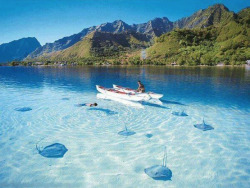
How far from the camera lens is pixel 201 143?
522 inches

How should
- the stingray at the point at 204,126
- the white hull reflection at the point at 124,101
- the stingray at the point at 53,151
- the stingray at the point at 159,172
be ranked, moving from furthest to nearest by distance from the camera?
the white hull reflection at the point at 124,101 < the stingray at the point at 204,126 < the stingray at the point at 53,151 < the stingray at the point at 159,172

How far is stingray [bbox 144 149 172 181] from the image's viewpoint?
31.3 ft

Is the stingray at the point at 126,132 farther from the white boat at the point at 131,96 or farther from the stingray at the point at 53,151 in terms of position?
the white boat at the point at 131,96

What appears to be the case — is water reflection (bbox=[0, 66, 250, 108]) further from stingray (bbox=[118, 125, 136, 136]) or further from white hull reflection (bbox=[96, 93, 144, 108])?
stingray (bbox=[118, 125, 136, 136])

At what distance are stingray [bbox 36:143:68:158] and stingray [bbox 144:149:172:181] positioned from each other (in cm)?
578

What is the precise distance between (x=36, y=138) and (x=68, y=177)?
6293mm

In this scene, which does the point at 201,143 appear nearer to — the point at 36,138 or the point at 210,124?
the point at 210,124

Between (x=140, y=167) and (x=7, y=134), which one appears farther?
(x=7, y=134)

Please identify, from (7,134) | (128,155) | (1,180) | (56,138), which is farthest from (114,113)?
(1,180)

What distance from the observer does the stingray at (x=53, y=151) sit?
11.7 meters

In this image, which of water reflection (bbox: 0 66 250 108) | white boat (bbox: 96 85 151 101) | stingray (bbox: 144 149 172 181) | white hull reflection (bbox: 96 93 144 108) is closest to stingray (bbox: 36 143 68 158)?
stingray (bbox: 144 149 172 181)

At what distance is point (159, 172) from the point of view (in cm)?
984

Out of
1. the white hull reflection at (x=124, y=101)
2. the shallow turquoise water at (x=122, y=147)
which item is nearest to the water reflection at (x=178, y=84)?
the white hull reflection at (x=124, y=101)

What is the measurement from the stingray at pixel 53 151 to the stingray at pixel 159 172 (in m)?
5.78
